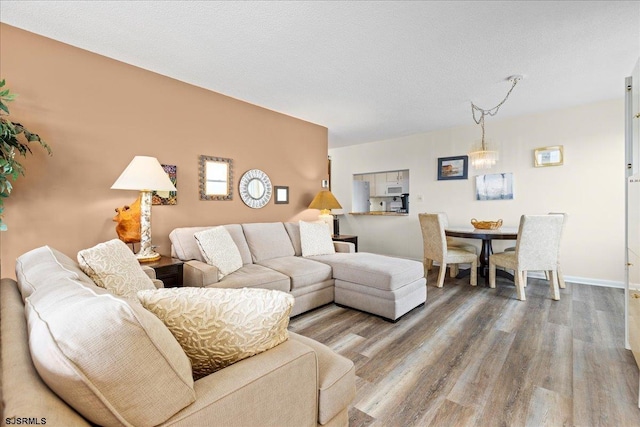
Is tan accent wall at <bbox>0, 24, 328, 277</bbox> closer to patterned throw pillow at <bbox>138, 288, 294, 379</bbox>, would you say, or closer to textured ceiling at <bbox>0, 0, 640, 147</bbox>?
textured ceiling at <bbox>0, 0, 640, 147</bbox>

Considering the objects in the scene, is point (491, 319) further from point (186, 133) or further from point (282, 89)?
point (186, 133)

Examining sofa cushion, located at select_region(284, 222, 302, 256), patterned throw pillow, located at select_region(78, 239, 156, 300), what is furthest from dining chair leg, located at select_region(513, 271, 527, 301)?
patterned throw pillow, located at select_region(78, 239, 156, 300)

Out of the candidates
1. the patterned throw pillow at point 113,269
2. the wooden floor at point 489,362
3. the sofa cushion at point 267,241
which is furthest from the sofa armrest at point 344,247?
the patterned throw pillow at point 113,269

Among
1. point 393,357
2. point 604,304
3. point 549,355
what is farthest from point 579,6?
point 604,304

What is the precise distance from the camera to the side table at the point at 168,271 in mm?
2373

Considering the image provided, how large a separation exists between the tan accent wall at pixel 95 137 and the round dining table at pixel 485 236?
285 centimetres

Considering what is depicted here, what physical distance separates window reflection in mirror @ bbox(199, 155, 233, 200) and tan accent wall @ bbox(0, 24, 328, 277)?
0.23 feet

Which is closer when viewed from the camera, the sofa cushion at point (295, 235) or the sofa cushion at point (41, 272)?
the sofa cushion at point (41, 272)

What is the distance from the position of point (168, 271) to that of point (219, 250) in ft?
1.47

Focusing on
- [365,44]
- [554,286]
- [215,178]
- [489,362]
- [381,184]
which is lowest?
[489,362]

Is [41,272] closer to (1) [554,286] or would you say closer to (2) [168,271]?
(2) [168,271]

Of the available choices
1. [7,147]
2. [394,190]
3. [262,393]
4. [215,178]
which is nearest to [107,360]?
[262,393]

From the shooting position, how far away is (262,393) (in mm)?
812

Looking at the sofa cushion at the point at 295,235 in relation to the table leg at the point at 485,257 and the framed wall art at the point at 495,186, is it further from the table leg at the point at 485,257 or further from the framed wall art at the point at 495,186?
the framed wall art at the point at 495,186
